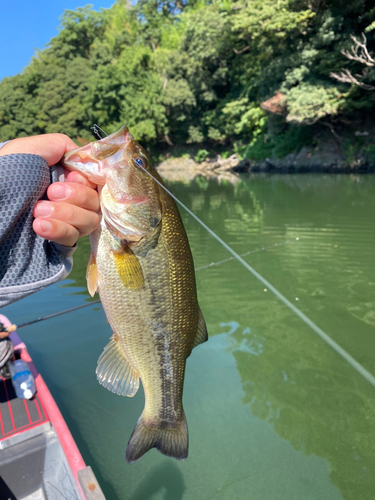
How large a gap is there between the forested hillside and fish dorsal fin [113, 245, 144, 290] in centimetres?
2082

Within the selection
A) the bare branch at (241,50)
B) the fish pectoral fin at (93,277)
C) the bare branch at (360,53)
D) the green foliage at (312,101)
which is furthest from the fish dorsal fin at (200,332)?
the bare branch at (241,50)

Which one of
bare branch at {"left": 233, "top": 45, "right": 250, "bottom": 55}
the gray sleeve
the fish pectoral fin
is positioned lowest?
the fish pectoral fin

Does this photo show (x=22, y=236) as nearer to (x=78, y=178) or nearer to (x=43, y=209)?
(x=43, y=209)

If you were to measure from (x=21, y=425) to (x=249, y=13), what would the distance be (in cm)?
2652

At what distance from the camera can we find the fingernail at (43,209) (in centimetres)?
135

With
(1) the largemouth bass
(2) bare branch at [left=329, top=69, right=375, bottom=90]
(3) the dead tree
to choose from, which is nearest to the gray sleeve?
(1) the largemouth bass

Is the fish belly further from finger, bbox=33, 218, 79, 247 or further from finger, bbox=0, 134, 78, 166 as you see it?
finger, bbox=0, 134, 78, 166

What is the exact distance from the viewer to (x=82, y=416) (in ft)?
14.5

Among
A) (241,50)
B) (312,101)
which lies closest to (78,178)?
(312,101)

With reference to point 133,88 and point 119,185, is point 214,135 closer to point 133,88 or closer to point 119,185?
point 133,88

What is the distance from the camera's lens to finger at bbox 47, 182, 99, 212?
1392 millimetres

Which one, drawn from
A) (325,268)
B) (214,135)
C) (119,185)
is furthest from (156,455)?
(214,135)

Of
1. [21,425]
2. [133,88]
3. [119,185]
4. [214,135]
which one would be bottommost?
[21,425]

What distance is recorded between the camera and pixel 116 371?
1.84 meters
